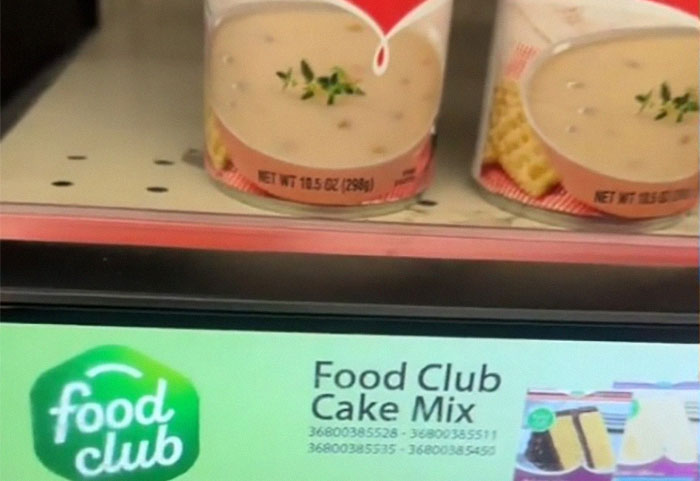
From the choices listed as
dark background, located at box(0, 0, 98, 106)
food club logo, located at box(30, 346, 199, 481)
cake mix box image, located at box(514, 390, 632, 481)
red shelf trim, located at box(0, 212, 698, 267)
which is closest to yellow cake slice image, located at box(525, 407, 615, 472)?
cake mix box image, located at box(514, 390, 632, 481)

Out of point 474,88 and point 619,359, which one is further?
point 474,88

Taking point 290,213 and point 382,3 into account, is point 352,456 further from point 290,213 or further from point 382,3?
point 382,3

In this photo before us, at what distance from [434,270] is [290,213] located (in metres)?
0.12

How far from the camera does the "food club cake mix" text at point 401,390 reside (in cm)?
59

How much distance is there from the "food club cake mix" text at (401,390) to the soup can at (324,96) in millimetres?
107

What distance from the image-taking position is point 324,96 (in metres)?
0.51

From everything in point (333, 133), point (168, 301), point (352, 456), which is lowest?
point (352, 456)

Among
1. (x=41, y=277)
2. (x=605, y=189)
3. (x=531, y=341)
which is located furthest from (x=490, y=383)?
(x=41, y=277)

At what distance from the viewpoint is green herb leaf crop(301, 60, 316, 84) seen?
1.65 feet

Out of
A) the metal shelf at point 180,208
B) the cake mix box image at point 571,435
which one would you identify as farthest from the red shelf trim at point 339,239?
the cake mix box image at point 571,435

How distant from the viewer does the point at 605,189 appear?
0.54 meters

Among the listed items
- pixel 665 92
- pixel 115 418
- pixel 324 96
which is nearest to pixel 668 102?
pixel 665 92

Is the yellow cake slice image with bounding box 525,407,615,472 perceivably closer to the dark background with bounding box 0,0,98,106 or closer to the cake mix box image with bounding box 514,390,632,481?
the cake mix box image with bounding box 514,390,632,481

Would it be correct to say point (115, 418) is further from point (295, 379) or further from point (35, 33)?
point (35, 33)
